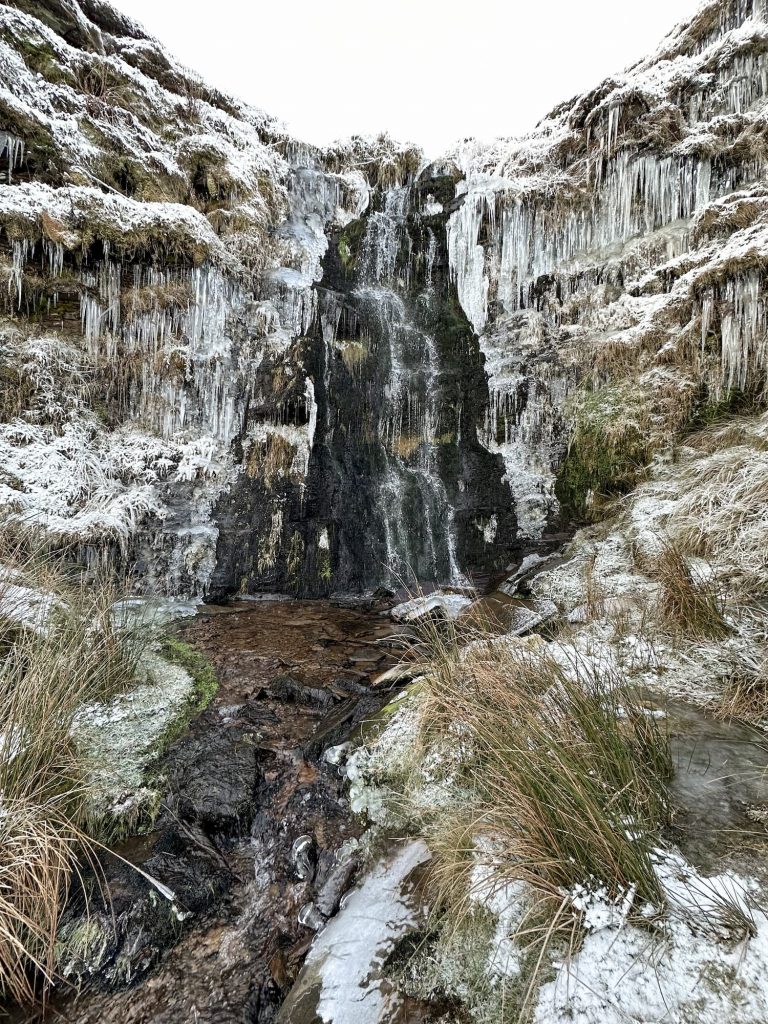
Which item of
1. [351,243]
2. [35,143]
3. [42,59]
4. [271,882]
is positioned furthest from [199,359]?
[271,882]

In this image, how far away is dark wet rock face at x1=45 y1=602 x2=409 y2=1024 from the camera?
178 centimetres

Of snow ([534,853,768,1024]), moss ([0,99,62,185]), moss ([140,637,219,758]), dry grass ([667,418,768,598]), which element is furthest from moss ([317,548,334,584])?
moss ([0,99,62,185])

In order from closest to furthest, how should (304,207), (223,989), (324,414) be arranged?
(223,989) < (324,414) < (304,207)

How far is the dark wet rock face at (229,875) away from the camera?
1.78m

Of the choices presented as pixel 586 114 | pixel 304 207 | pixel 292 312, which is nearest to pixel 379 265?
pixel 304 207

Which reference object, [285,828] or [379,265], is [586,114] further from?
[285,828]

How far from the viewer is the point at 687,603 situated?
9.82ft

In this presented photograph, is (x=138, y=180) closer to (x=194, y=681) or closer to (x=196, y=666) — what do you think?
(x=196, y=666)

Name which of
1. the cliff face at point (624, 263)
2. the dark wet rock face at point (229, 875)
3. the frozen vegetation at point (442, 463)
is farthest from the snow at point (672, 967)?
the cliff face at point (624, 263)

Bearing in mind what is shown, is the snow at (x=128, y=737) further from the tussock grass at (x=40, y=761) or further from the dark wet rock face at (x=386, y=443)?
the dark wet rock face at (x=386, y=443)

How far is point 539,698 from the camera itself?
6.46 feet

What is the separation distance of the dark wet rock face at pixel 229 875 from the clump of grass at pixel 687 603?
2366 mm

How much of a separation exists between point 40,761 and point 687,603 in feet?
12.5

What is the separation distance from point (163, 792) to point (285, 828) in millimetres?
770
